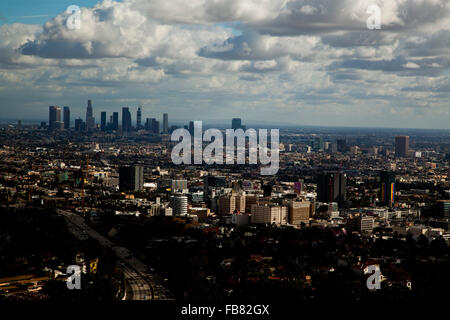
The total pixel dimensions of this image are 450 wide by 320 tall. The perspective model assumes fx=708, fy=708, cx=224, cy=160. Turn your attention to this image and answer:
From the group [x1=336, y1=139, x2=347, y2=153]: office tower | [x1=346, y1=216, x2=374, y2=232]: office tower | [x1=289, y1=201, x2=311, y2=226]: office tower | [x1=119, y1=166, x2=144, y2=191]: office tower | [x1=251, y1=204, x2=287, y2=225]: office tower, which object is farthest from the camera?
[x1=336, y1=139, x2=347, y2=153]: office tower

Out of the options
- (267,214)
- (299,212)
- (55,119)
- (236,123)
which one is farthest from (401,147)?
(267,214)

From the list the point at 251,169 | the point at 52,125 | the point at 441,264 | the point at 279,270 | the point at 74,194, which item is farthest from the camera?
the point at 52,125

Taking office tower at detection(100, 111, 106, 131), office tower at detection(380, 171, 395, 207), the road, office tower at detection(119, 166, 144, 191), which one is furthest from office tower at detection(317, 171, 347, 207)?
office tower at detection(100, 111, 106, 131)

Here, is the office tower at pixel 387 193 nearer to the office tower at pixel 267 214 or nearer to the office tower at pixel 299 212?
the office tower at pixel 299 212

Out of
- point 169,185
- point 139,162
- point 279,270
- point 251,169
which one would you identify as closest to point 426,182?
point 251,169

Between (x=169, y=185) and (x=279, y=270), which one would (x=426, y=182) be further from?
(x=279, y=270)

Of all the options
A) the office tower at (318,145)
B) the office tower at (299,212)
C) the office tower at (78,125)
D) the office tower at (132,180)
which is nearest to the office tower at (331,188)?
the office tower at (299,212)

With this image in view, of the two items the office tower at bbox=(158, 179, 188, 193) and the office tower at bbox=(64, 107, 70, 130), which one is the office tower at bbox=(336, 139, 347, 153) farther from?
the office tower at bbox=(158, 179, 188, 193)
